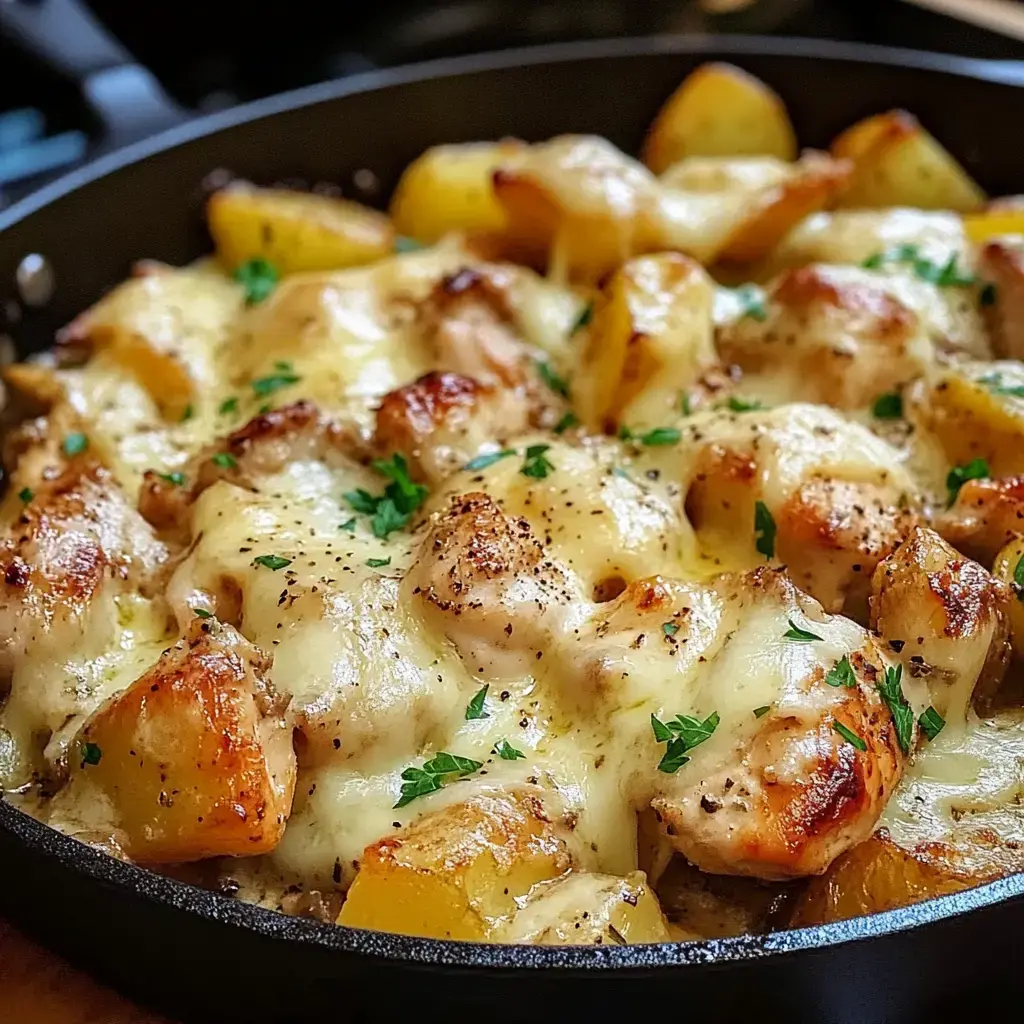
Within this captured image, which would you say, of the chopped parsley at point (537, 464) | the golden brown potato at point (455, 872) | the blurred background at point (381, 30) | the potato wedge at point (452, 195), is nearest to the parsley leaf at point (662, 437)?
the chopped parsley at point (537, 464)

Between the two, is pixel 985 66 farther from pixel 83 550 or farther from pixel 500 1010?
pixel 500 1010

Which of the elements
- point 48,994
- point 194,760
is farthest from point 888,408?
point 48,994

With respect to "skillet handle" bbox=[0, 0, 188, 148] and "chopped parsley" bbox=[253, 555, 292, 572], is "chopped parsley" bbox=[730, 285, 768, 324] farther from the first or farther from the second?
"skillet handle" bbox=[0, 0, 188, 148]

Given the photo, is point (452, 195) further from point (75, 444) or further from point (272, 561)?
point (272, 561)

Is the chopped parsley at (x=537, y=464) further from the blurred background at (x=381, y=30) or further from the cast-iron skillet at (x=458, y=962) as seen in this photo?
the blurred background at (x=381, y=30)

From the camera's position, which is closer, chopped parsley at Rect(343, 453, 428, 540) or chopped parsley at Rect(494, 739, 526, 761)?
chopped parsley at Rect(494, 739, 526, 761)

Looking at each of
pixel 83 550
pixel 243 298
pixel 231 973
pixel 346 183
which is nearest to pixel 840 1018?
pixel 231 973

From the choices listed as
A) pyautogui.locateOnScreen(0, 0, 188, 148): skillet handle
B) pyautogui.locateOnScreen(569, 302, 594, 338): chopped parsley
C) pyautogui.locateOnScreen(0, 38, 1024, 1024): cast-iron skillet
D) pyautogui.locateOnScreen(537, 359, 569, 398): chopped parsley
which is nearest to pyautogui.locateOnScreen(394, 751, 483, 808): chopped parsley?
pyautogui.locateOnScreen(0, 38, 1024, 1024): cast-iron skillet
